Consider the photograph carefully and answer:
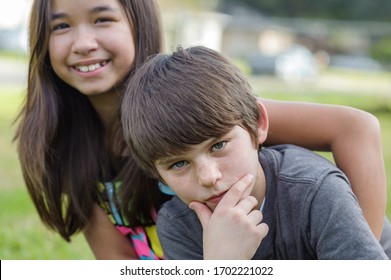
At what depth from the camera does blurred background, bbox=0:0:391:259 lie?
11.3ft

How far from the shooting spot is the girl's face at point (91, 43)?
2221 millimetres

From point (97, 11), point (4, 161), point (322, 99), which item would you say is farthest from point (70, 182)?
point (322, 99)

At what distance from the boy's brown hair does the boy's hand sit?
17cm

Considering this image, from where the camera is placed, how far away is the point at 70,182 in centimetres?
245

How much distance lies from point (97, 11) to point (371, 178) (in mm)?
1019

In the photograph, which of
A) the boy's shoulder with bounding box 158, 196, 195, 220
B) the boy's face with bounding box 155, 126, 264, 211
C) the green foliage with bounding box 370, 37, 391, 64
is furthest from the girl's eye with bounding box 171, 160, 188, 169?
the green foliage with bounding box 370, 37, 391, 64

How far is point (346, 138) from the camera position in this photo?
6.64 ft

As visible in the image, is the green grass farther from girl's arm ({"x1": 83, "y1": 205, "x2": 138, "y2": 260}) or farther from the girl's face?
the girl's face

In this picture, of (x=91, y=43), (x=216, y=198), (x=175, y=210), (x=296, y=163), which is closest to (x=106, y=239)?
(x=175, y=210)

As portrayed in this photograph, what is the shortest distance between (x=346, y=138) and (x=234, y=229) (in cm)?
50

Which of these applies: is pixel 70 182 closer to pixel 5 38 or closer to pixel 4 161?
pixel 4 161

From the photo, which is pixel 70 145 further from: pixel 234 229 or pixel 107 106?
pixel 234 229

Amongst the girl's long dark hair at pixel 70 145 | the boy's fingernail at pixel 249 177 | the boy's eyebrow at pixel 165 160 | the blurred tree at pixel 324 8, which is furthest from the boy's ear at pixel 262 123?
the blurred tree at pixel 324 8

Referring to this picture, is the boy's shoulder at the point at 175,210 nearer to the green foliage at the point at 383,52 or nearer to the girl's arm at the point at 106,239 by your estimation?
the girl's arm at the point at 106,239
